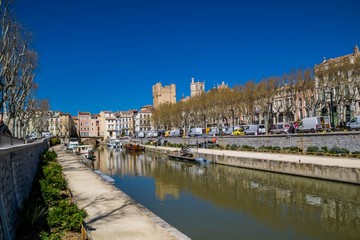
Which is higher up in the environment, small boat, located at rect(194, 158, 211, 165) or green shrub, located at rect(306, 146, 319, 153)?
green shrub, located at rect(306, 146, 319, 153)

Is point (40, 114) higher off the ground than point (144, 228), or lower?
higher

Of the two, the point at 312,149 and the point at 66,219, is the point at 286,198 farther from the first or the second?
the point at 66,219

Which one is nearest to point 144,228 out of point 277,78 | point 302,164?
point 302,164

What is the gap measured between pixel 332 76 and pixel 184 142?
3550 cm

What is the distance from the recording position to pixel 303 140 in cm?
3722

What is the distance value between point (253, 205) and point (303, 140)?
1954cm

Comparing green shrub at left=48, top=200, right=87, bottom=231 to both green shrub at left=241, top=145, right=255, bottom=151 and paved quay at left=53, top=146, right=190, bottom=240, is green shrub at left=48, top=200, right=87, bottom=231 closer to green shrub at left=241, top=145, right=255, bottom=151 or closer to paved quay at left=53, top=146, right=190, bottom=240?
paved quay at left=53, top=146, right=190, bottom=240

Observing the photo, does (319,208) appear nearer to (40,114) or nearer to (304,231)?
(304,231)

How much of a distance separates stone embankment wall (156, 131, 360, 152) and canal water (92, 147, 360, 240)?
285 inches

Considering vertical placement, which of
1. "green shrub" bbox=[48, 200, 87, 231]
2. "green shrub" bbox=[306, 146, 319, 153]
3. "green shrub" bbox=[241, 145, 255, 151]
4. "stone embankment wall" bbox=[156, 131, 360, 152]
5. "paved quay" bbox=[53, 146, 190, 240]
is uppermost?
"stone embankment wall" bbox=[156, 131, 360, 152]

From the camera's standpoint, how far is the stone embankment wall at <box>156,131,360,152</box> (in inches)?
1205

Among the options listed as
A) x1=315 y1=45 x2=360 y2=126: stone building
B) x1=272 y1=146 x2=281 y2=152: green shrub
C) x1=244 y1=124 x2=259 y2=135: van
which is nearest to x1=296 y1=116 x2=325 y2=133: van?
x1=315 y1=45 x2=360 y2=126: stone building

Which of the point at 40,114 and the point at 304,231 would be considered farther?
the point at 40,114

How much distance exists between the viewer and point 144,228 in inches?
457
